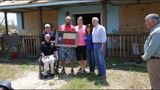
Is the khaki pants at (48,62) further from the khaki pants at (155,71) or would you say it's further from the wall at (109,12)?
the wall at (109,12)

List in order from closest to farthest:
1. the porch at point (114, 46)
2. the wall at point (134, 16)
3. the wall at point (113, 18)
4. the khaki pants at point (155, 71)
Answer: the khaki pants at point (155, 71), the porch at point (114, 46), the wall at point (134, 16), the wall at point (113, 18)

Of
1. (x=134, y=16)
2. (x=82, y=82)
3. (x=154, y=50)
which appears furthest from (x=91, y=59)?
(x=134, y=16)

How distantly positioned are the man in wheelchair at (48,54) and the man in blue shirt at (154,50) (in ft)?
12.6


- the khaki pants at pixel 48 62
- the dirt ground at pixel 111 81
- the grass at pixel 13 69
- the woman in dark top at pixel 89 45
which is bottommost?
the dirt ground at pixel 111 81

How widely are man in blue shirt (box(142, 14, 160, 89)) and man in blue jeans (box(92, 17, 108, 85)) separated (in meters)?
2.39

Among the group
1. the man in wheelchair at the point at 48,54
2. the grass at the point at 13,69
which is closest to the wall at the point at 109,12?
the grass at the point at 13,69

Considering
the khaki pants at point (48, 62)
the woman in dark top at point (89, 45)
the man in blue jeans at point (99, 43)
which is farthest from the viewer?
the khaki pants at point (48, 62)

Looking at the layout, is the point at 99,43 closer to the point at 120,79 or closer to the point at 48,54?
the point at 120,79

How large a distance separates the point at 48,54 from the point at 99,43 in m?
1.82

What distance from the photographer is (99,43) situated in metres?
8.60

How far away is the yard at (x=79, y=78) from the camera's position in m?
8.10

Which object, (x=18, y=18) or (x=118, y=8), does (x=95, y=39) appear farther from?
(x=18, y=18)

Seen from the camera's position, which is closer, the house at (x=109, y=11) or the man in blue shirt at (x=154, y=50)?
the man in blue shirt at (x=154, y=50)

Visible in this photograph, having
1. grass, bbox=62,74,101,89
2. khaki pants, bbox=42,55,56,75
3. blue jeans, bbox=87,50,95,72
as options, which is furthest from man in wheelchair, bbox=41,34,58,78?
blue jeans, bbox=87,50,95,72
